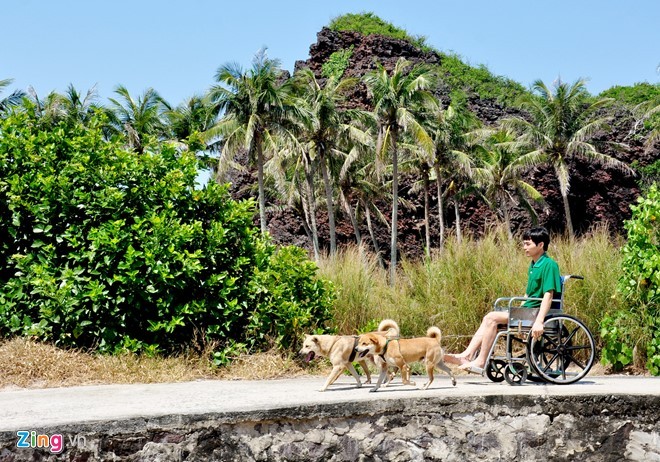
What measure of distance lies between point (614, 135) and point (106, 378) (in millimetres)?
51842

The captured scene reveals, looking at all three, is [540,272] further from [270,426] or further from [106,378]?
[106,378]

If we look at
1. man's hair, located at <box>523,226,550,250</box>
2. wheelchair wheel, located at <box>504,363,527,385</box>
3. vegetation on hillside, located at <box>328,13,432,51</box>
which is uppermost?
vegetation on hillside, located at <box>328,13,432,51</box>

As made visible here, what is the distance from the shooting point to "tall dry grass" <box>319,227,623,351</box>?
11305 millimetres

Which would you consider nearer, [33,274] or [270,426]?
[270,426]

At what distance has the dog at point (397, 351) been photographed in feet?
23.3

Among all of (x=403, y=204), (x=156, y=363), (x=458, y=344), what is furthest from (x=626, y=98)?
(x=156, y=363)

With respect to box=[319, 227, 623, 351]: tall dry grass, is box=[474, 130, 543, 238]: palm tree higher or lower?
higher

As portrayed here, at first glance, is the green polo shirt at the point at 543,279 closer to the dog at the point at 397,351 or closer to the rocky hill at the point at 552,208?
the dog at the point at 397,351

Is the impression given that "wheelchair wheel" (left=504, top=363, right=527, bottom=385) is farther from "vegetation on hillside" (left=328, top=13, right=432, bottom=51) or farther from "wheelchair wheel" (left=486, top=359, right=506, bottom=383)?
"vegetation on hillside" (left=328, top=13, right=432, bottom=51)

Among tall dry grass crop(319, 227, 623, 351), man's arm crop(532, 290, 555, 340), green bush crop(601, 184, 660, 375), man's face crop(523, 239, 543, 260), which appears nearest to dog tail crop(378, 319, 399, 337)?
man's arm crop(532, 290, 555, 340)

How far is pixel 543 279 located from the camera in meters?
7.56

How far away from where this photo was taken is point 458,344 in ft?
37.3

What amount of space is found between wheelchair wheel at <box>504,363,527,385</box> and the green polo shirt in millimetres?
663

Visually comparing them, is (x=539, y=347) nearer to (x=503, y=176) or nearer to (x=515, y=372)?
(x=515, y=372)
